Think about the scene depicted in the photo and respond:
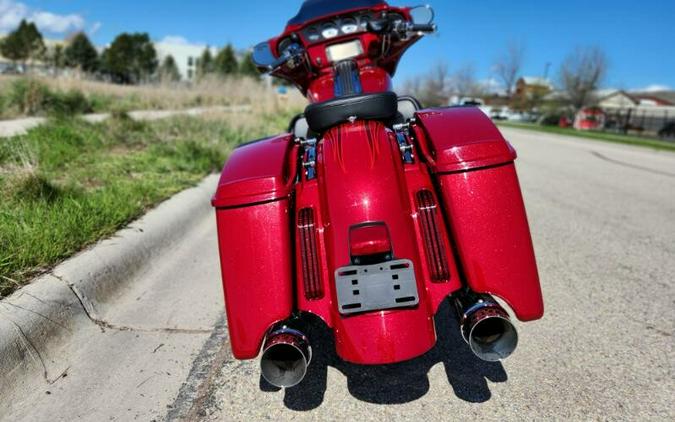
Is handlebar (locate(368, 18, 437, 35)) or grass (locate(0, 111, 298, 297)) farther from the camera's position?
handlebar (locate(368, 18, 437, 35))

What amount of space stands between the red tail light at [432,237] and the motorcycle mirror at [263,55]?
1.92 m

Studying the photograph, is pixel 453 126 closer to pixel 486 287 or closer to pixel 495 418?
pixel 486 287

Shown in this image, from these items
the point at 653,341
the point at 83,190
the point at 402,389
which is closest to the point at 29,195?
the point at 83,190

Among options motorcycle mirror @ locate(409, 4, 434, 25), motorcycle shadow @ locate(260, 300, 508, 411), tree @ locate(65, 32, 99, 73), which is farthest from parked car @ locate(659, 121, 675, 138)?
tree @ locate(65, 32, 99, 73)

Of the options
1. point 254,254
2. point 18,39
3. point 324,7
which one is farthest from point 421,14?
point 18,39

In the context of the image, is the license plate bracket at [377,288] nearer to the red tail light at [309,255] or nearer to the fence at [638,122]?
the red tail light at [309,255]

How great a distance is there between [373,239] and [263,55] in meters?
2.33

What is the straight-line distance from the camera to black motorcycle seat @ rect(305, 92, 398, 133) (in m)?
2.14

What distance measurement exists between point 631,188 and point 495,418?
6.39 meters

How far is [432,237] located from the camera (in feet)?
6.56

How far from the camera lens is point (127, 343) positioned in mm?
2652

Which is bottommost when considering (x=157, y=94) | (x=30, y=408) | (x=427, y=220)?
(x=30, y=408)

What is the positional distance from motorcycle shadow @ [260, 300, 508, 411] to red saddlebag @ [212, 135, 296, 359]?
43 centimetres

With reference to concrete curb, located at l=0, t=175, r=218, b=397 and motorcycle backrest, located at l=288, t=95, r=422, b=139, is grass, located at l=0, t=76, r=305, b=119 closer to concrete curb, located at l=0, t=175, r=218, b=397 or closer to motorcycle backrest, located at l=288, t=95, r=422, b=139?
concrete curb, located at l=0, t=175, r=218, b=397
